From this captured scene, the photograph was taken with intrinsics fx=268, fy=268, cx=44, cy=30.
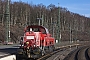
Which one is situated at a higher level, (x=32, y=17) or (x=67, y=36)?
(x=32, y=17)

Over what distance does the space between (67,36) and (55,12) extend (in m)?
15.0

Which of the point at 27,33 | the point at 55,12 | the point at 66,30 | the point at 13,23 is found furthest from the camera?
the point at 66,30

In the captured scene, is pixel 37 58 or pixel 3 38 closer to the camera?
pixel 37 58

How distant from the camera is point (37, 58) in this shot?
1088 inches

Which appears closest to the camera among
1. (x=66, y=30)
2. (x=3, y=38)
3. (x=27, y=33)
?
(x=27, y=33)

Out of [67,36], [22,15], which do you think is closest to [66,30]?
[67,36]

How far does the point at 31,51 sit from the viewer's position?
26312mm

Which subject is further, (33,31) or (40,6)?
(40,6)

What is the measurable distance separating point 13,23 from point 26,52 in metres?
104

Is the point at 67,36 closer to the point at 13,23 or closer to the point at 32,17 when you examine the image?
the point at 32,17

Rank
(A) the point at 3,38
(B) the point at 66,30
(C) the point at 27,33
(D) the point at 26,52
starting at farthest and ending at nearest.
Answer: (B) the point at 66,30, (A) the point at 3,38, (C) the point at 27,33, (D) the point at 26,52

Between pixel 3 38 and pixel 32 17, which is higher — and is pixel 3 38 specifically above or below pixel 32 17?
below

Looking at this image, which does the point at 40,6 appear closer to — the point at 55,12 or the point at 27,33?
the point at 55,12

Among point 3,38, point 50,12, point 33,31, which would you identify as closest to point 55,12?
point 50,12
